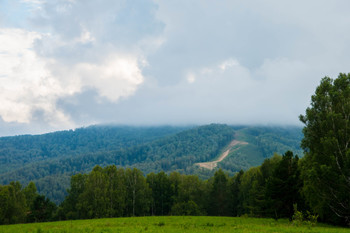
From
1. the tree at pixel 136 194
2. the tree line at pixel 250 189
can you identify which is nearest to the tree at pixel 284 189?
the tree line at pixel 250 189

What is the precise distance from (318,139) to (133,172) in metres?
76.6

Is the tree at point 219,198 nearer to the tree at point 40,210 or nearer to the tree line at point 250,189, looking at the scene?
the tree line at point 250,189

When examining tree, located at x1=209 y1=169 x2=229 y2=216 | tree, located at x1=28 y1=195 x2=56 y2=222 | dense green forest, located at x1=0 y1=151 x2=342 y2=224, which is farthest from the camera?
tree, located at x1=209 y1=169 x2=229 y2=216

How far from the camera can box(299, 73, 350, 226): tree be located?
102 ft

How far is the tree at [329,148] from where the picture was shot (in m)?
31.1

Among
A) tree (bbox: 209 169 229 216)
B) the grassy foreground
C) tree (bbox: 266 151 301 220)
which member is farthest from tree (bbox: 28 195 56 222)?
tree (bbox: 266 151 301 220)

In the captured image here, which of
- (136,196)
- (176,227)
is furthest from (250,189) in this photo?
(176,227)

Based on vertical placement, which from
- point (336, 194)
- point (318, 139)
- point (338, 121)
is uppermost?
point (338, 121)

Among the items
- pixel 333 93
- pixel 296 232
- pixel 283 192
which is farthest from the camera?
pixel 283 192

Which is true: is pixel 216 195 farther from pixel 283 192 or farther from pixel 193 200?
pixel 283 192

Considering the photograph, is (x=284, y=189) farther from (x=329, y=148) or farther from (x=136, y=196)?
(x=136, y=196)

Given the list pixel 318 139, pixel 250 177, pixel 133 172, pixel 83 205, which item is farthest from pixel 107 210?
pixel 318 139

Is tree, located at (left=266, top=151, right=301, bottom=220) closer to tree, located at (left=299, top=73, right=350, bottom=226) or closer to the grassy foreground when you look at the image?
tree, located at (left=299, top=73, right=350, bottom=226)

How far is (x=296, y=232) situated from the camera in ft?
71.9
